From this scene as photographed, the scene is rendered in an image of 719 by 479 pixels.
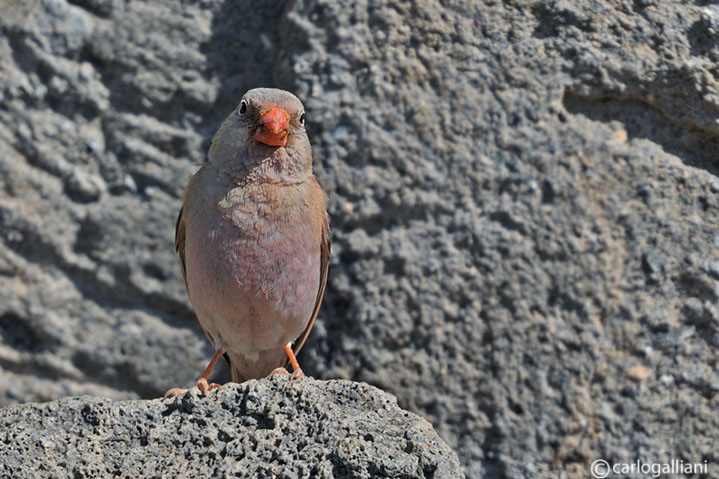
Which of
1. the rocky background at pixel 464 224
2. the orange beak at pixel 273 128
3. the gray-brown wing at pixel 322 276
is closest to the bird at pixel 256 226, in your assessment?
A: the orange beak at pixel 273 128

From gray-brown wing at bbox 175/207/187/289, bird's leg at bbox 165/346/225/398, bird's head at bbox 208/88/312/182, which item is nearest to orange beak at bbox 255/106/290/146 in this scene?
bird's head at bbox 208/88/312/182

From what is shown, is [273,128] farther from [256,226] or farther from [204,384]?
[204,384]

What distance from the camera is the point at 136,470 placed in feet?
11.0

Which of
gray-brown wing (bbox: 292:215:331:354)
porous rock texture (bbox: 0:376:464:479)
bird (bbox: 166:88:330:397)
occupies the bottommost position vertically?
gray-brown wing (bbox: 292:215:331:354)

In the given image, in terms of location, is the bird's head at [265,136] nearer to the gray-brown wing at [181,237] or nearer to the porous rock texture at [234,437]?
the gray-brown wing at [181,237]

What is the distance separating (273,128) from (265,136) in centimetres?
7

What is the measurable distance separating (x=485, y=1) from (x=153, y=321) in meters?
2.99

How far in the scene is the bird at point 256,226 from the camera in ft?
15.8

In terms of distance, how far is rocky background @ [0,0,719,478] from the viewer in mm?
5363

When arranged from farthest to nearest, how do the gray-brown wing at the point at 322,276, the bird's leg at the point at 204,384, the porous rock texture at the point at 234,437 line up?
1. the gray-brown wing at the point at 322,276
2. the bird's leg at the point at 204,384
3. the porous rock texture at the point at 234,437

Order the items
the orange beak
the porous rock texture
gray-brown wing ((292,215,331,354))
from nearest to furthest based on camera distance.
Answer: the porous rock texture → the orange beak → gray-brown wing ((292,215,331,354))

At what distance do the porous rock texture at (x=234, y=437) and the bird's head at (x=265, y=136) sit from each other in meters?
1.58

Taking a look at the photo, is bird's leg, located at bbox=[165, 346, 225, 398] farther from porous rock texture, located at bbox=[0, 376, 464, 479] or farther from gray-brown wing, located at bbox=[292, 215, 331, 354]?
gray-brown wing, located at bbox=[292, 215, 331, 354]

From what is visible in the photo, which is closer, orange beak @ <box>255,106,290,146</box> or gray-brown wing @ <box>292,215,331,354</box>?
orange beak @ <box>255,106,290,146</box>
